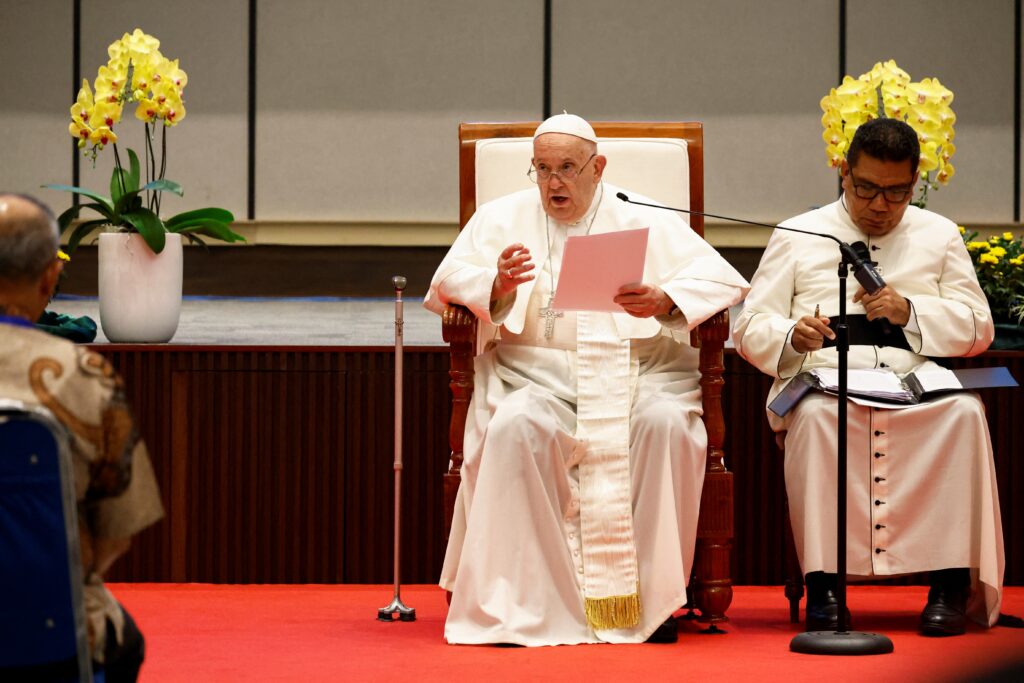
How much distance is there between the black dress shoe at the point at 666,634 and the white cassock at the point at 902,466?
0.38 metres

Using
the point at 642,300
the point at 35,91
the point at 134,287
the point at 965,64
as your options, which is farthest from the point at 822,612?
the point at 35,91

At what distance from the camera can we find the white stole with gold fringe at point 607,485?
350cm

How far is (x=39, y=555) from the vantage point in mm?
1670

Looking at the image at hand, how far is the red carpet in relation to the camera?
3.05 metres

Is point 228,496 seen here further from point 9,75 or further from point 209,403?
point 9,75

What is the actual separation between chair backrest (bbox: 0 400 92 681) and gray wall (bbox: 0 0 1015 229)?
5.19 metres

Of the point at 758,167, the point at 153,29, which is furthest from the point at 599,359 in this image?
the point at 153,29

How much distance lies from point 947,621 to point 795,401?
0.63 m

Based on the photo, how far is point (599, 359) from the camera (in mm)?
3816

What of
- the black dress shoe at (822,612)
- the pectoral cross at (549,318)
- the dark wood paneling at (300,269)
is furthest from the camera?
the dark wood paneling at (300,269)

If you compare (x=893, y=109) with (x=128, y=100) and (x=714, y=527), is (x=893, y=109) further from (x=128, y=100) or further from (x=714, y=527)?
(x=128, y=100)

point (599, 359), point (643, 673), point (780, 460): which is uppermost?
point (599, 359)

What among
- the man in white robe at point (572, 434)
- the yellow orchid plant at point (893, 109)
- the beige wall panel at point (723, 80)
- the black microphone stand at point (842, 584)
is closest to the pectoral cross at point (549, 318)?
the man in white robe at point (572, 434)

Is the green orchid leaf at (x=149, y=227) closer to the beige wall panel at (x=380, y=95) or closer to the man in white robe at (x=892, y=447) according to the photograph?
the man in white robe at (x=892, y=447)
